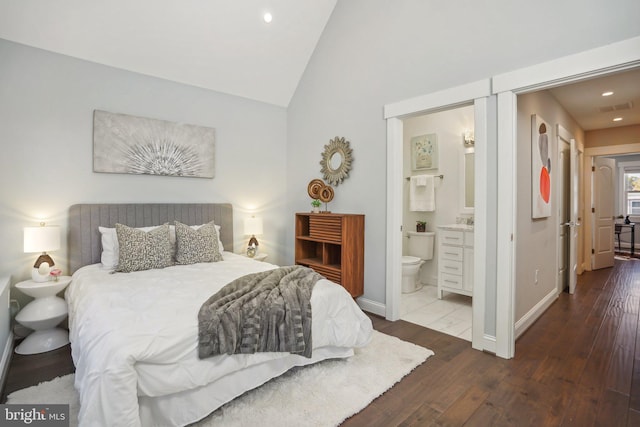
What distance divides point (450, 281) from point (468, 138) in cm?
196

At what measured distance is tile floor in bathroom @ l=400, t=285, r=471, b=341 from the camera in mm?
3137

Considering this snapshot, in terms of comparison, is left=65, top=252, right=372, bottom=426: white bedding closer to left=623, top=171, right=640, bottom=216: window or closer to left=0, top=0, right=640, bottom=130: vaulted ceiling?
left=0, top=0, right=640, bottom=130: vaulted ceiling

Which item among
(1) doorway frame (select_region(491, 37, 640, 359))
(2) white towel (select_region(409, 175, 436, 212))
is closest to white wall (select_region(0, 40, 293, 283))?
(2) white towel (select_region(409, 175, 436, 212))

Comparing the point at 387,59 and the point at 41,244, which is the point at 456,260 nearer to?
the point at 387,59

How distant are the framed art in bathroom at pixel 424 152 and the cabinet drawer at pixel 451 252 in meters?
1.23

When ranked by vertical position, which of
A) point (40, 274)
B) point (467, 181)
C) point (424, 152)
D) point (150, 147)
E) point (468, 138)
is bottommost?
point (40, 274)

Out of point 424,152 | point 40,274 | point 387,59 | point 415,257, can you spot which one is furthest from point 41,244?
point 424,152

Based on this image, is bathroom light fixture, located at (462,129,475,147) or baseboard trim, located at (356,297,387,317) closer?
baseboard trim, located at (356,297,387,317)

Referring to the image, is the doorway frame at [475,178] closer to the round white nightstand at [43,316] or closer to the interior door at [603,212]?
the round white nightstand at [43,316]

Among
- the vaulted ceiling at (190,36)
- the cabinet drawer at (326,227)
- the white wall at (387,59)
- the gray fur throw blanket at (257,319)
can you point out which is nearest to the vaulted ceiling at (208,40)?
the vaulted ceiling at (190,36)

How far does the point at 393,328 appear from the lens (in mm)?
3115

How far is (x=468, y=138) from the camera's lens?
14.4ft

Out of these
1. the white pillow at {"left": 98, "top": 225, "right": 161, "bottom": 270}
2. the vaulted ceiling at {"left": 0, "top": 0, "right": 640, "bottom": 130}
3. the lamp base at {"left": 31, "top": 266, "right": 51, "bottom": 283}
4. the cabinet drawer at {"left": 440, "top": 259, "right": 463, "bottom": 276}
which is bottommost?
the cabinet drawer at {"left": 440, "top": 259, "right": 463, "bottom": 276}

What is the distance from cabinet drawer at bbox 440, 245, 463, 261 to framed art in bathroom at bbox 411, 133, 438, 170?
1231mm
